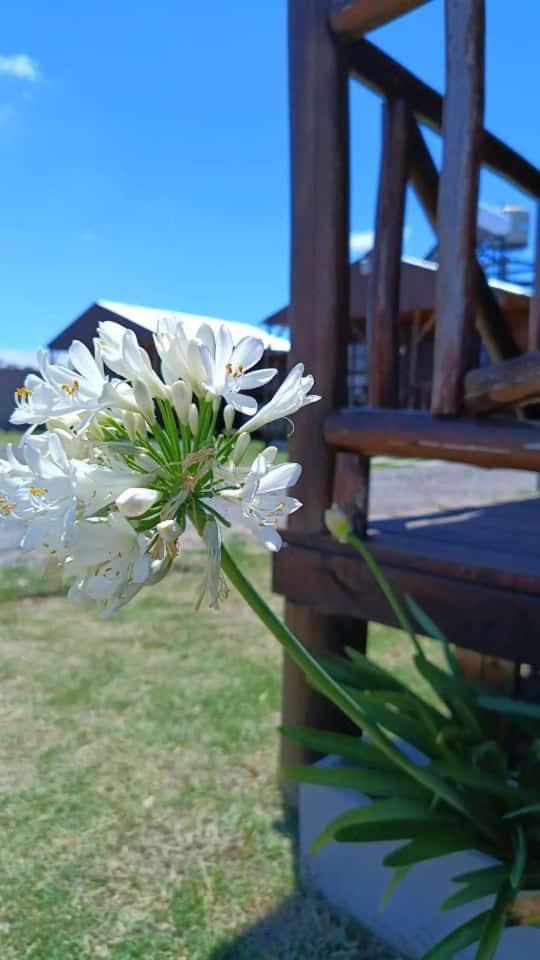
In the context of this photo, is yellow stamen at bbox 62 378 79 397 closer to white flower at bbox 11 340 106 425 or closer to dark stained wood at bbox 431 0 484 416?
white flower at bbox 11 340 106 425

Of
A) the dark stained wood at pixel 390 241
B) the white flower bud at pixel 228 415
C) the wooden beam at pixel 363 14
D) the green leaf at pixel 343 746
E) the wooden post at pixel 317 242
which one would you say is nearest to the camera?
the white flower bud at pixel 228 415

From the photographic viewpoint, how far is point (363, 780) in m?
1.49

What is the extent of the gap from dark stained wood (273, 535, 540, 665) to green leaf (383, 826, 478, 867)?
16.6 inches

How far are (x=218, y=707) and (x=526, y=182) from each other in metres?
2.43

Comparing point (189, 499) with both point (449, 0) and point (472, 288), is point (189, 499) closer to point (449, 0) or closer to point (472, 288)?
point (472, 288)

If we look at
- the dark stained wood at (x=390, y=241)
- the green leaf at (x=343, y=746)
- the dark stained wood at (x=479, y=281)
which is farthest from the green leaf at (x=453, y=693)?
the dark stained wood at (x=479, y=281)

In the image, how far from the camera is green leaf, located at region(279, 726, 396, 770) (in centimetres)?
155

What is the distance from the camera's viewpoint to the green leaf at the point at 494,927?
1.18m

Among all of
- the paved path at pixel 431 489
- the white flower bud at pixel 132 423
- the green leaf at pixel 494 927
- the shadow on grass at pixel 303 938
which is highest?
the white flower bud at pixel 132 423

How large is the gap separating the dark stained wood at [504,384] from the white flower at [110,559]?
123 cm

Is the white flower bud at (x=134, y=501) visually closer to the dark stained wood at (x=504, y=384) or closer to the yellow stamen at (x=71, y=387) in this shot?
the yellow stamen at (x=71, y=387)

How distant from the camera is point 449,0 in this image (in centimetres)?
169

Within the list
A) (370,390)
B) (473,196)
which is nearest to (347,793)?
(370,390)

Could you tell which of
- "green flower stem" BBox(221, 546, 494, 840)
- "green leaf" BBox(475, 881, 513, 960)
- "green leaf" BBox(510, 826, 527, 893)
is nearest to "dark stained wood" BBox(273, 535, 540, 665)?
"green leaf" BBox(510, 826, 527, 893)
